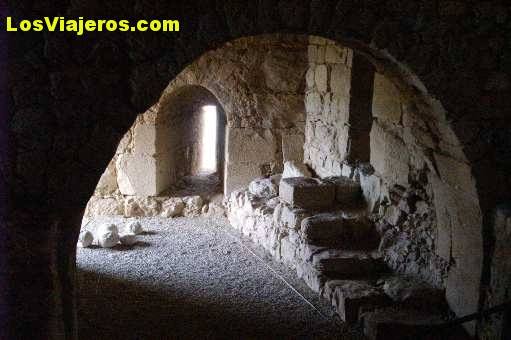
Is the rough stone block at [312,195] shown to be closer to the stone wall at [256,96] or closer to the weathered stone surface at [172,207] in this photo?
the stone wall at [256,96]

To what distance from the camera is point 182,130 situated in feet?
26.5

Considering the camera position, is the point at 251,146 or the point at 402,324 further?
the point at 251,146

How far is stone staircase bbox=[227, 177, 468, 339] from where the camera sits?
4016 millimetres

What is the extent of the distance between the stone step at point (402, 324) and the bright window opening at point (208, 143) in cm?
527

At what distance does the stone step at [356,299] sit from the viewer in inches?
165

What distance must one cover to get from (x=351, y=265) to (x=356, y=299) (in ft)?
1.67

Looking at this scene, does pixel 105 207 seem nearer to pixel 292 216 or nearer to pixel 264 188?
pixel 264 188

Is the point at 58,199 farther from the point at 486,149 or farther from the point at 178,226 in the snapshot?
the point at 178,226

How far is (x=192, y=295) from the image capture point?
4.72m

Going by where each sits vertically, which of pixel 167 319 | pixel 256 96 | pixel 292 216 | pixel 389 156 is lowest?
pixel 167 319

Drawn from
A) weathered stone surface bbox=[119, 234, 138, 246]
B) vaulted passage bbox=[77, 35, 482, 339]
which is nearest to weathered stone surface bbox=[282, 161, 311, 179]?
vaulted passage bbox=[77, 35, 482, 339]

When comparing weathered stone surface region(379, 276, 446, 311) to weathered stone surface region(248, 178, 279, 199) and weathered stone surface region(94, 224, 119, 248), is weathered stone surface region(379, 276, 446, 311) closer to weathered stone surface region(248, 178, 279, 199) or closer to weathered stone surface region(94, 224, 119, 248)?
weathered stone surface region(248, 178, 279, 199)

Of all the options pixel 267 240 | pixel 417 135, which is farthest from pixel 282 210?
pixel 417 135

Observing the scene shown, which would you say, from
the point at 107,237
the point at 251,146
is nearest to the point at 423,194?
the point at 251,146
